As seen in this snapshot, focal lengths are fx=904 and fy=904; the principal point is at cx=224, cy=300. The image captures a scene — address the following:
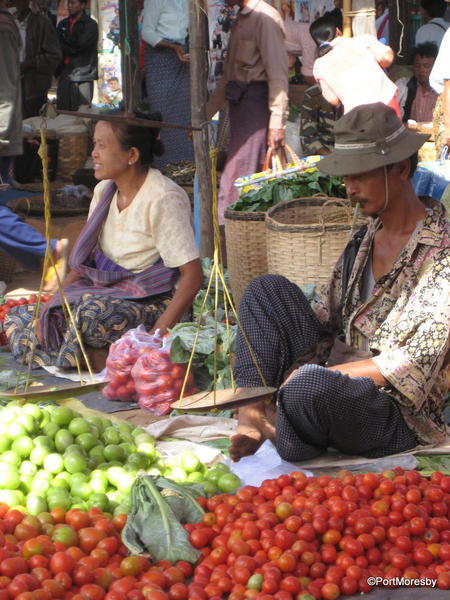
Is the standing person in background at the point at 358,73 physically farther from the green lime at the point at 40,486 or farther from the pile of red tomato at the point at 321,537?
the green lime at the point at 40,486

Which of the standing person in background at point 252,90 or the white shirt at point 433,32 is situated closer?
the standing person in background at point 252,90

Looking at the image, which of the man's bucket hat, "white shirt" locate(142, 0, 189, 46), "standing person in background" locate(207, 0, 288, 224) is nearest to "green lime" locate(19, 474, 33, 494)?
the man's bucket hat

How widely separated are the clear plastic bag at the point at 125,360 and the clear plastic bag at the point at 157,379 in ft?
0.21

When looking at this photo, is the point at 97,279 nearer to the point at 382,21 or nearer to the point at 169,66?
the point at 169,66

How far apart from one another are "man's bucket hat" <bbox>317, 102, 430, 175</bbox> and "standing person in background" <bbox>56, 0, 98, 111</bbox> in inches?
A: 270

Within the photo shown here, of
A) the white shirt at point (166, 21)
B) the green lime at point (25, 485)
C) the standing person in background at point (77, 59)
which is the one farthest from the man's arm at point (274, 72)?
the standing person in background at point (77, 59)

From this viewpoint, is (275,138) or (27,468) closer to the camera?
(27,468)

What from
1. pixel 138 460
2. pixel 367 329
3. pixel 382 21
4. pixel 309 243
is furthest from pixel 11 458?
pixel 382 21

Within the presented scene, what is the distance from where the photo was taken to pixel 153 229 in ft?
12.6

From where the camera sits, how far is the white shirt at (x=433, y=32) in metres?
6.57

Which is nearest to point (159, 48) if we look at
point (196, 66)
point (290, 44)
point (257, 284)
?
point (290, 44)

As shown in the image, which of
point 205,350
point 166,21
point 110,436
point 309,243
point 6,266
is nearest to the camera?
point 110,436

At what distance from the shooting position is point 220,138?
5770 millimetres

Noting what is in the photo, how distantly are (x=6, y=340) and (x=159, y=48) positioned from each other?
3.48 metres
